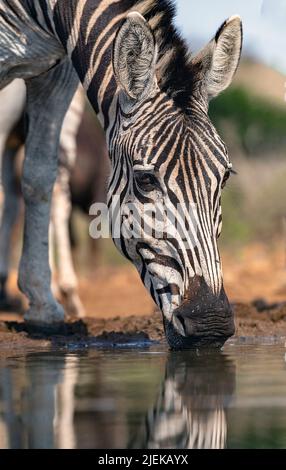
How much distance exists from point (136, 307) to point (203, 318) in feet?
20.7

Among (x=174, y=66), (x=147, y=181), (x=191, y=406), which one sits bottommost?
(x=191, y=406)

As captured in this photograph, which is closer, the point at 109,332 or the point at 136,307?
the point at 109,332

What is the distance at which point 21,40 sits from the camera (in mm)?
6598

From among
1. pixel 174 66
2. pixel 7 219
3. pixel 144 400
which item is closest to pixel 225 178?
pixel 174 66

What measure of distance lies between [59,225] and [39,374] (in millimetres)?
7335

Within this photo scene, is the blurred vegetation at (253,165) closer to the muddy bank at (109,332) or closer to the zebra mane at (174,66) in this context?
the muddy bank at (109,332)

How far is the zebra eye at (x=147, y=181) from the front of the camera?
549cm

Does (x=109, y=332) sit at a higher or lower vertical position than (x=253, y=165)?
lower

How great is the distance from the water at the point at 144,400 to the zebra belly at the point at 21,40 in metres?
1.91

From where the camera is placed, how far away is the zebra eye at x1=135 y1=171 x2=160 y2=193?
5488 mm

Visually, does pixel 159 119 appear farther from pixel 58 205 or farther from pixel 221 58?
pixel 58 205

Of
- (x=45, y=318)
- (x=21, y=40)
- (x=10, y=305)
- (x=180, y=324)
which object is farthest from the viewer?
(x=10, y=305)

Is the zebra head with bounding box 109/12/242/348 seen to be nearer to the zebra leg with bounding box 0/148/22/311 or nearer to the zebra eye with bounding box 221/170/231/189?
the zebra eye with bounding box 221/170/231/189

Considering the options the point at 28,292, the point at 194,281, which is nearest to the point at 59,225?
the point at 28,292
